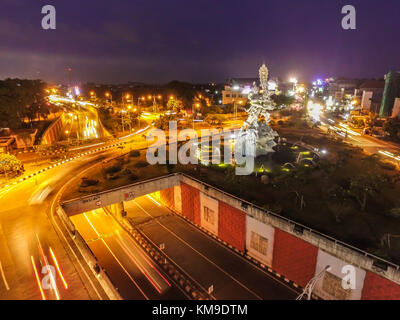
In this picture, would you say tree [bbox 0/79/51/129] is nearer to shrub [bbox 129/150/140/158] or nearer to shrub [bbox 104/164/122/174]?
shrub [bbox 129/150/140/158]

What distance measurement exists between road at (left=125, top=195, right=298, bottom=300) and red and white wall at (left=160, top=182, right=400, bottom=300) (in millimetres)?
1132

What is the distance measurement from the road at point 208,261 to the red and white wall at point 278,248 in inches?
44.6

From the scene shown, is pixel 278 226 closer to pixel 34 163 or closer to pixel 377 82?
pixel 34 163

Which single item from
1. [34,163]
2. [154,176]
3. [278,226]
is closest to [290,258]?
[278,226]

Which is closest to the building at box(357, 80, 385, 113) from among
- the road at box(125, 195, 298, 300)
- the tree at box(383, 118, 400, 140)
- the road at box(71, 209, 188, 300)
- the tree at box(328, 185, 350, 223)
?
the tree at box(383, 118, 400, 140)

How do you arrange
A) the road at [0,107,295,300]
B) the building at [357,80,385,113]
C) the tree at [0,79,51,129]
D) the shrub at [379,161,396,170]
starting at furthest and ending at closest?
1. the building at [357,80,385,113]
2. the tree at [0,79,51,129]
3. the shrub at [379,161,396,170]
4. the road at [0,107,295,300]

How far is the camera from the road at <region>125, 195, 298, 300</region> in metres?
20.8

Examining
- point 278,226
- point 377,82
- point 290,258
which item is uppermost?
point 377,82

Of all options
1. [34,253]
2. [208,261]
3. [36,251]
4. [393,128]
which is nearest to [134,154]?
[208,261]

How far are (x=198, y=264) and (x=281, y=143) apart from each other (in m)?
28.8

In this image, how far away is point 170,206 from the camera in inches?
1350

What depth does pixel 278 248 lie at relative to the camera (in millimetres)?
21203

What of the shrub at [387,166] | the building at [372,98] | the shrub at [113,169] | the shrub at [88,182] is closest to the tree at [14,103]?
the shrub at [113,169]

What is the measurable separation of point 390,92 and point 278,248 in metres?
73.3
